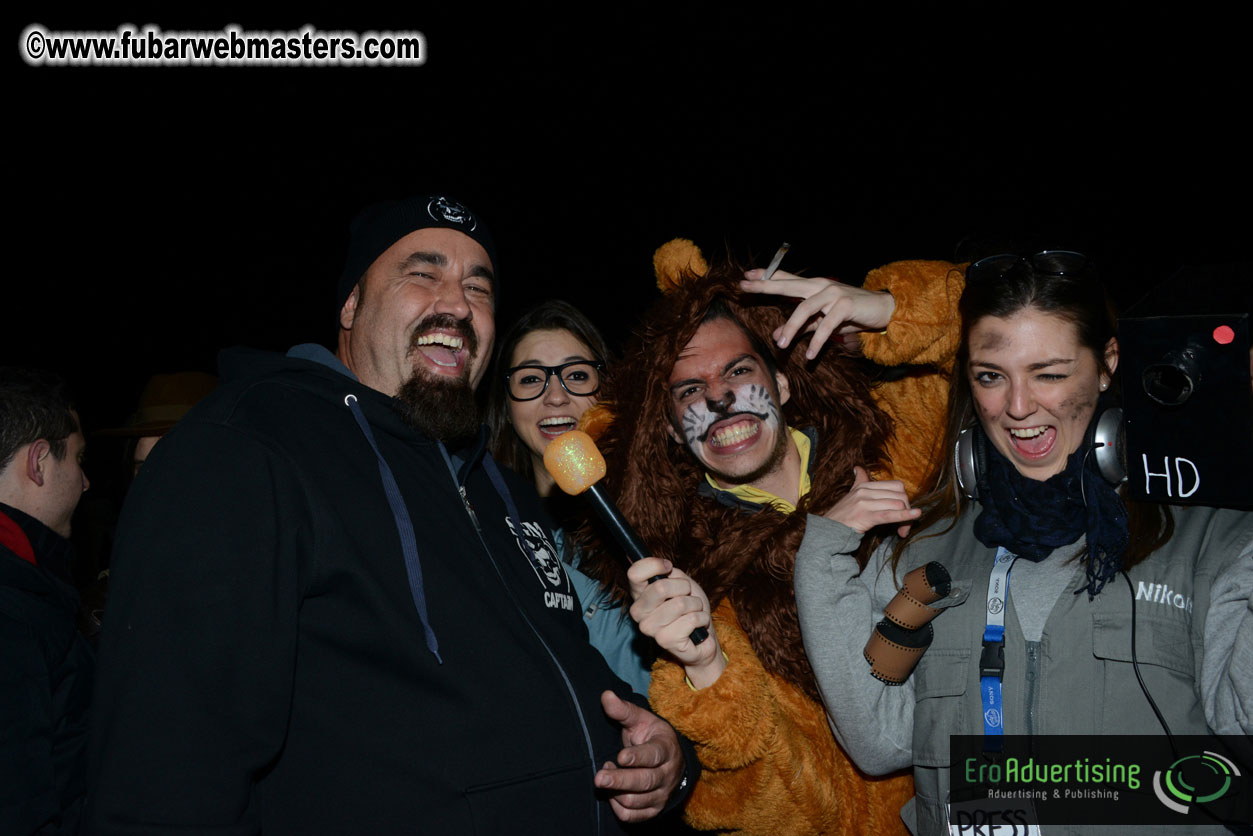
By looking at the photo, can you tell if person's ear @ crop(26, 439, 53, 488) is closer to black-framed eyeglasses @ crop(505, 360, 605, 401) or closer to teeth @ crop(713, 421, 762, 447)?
black-framed eyeglasses @ crop(505, 360, 605, 401)

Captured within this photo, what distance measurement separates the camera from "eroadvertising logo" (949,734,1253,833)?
5.84 ft

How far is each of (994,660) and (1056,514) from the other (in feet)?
1.35

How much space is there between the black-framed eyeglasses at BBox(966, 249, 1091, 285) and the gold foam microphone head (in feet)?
4.06

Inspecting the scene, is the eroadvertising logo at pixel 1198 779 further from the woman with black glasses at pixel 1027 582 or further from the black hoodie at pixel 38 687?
the black hoodie at pixel 38 687

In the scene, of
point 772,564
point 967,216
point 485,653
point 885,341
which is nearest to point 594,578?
point 772,564

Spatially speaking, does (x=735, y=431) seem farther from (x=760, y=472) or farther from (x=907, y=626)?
(x=907, y=626)

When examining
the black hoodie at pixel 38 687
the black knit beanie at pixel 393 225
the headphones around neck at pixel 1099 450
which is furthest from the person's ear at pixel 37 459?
the headphones around neck at pixel 1099 450

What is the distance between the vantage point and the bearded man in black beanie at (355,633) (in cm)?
143

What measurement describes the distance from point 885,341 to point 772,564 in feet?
2.72

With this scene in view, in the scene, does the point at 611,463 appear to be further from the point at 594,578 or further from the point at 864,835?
the point at 864,835

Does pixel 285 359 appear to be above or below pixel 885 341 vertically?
below

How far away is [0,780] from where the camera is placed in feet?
7.22

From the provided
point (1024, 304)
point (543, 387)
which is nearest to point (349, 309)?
point (543, 387)

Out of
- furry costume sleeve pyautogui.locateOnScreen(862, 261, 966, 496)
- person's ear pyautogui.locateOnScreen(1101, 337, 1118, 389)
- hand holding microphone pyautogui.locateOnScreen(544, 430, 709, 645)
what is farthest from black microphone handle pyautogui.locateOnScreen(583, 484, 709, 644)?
person's ear pyautogui.locateOnScreen(1101, 337, 1118, 389)
